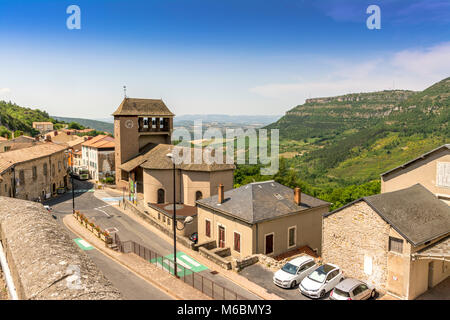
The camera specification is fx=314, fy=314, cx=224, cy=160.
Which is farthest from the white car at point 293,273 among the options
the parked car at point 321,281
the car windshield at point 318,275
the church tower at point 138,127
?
the church tower at point 138,127

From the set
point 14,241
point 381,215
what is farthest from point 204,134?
point 14,241

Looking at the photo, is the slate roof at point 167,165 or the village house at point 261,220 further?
the slate roof at point 167,165

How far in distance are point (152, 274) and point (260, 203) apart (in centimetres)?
1003

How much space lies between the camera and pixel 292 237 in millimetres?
25719

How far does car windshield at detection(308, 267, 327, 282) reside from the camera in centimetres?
1770

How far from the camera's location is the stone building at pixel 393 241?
1712cm

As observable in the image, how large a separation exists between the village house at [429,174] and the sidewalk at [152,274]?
1758cm

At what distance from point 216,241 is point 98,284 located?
20975mm

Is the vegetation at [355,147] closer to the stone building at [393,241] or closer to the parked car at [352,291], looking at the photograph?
the stone building at [393,241]

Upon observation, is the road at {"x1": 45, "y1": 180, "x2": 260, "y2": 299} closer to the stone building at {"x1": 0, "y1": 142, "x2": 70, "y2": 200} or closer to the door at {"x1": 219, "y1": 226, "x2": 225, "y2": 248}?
the stone building at {"x1": 0, "y1": 142, "x2": 70, "y2": 200}

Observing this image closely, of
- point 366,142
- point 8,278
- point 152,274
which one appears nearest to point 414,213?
point 152,274

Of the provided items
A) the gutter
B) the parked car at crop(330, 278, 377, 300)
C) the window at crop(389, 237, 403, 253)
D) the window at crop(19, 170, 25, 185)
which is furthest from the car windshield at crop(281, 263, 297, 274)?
the window at crop(19, 170, 25, 185)

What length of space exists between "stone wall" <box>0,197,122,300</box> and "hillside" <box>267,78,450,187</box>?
86476 millimetres
